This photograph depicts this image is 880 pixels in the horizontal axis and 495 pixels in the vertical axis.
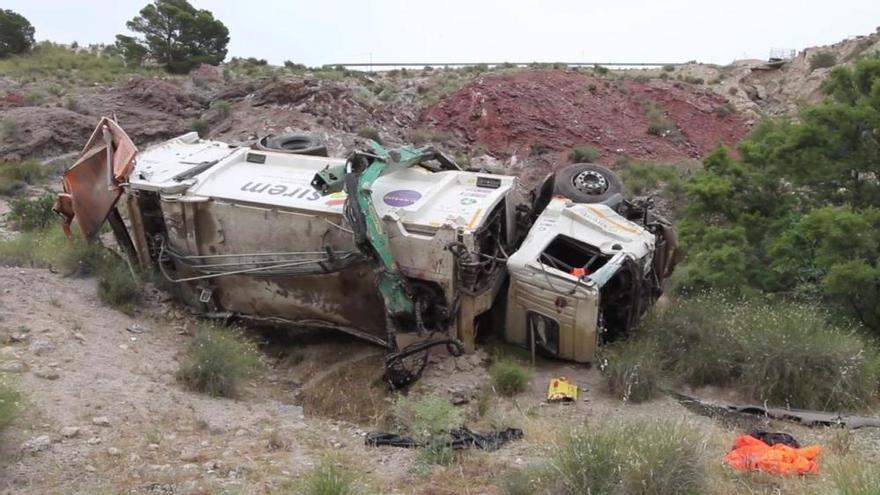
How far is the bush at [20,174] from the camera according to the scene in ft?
53.2

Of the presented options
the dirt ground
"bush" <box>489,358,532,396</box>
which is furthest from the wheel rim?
"bush" <box>489,358,532,396</box>

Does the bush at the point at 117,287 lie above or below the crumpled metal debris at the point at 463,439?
above

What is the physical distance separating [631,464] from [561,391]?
3.45 metres

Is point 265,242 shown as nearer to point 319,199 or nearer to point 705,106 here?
point 319,199

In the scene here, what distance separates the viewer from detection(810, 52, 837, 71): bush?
110ft

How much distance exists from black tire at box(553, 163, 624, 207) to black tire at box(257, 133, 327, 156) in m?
3.01

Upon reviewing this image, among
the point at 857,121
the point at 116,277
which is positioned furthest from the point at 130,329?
the point at 857,121

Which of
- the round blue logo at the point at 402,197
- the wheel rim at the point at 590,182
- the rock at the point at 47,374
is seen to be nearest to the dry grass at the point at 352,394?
the round blue logo at the point at 402,197

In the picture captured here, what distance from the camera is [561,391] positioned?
→ 26.3 feet

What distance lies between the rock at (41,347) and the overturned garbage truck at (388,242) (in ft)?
6.54

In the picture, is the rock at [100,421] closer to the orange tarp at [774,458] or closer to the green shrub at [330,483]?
the green shrub at [330,483]

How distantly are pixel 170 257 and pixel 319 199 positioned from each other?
1.96 meters

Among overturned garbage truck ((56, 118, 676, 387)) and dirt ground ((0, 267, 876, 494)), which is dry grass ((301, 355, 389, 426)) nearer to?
dirt ground ((0, 267, 876, 494))

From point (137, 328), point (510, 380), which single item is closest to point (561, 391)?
point (510, 380)
